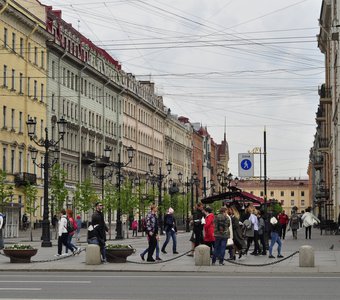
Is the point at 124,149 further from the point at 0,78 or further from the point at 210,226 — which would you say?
the point at 210,226

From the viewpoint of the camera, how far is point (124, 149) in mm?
109938

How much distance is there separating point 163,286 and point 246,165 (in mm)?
22671

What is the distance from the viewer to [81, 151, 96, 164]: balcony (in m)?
88.9

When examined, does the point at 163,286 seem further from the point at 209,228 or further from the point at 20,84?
the point at 20,84

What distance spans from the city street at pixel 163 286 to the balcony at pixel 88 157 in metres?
65.5

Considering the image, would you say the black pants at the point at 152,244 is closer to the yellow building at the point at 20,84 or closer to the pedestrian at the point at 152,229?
the pedestrian at the point at 152,229

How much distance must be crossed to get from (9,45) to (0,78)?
9.90 feet

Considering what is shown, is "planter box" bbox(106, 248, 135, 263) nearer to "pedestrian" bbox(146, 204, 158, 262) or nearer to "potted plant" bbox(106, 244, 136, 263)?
"potted plant" bbox(106, 244, 136, 263)

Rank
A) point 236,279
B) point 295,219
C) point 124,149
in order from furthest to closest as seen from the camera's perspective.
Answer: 1. point 124,149
2. point 295,219
3. point 236,279

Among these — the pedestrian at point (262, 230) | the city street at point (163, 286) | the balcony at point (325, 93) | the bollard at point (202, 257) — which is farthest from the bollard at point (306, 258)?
the balcony at point (325, 93)

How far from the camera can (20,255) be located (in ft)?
88.9

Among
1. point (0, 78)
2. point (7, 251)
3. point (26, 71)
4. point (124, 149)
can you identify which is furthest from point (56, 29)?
point (7, 251)

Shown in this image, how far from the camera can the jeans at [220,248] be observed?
26000 millimetres

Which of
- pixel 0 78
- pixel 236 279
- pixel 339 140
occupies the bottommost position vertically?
pixel 236 279
